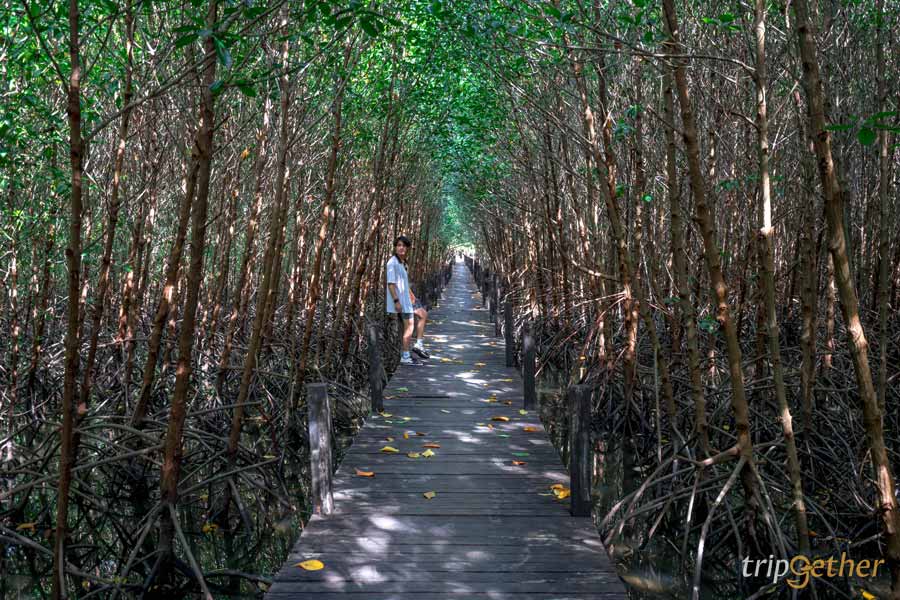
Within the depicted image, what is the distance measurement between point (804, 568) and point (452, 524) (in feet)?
6.52

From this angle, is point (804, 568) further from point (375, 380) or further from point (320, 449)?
point (375, 380)

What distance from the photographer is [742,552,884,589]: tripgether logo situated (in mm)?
3922

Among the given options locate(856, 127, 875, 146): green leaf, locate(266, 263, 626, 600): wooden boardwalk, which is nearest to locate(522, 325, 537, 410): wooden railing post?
locate(266, 263, 626, 600): wooden boardwalk

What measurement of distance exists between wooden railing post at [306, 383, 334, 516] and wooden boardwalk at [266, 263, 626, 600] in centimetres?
11

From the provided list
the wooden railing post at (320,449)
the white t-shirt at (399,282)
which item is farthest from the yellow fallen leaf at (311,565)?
the white t-shirt at (399,282)

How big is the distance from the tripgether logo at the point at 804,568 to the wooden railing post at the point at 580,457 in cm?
100

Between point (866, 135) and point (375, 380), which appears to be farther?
point (375, 380)

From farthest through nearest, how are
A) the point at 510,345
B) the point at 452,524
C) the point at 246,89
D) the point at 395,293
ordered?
the point at 510,345, the point at 395,293, the point at 452,524, the point at 246,89

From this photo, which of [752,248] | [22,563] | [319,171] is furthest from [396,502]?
[319,171]

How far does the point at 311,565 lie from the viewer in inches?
162

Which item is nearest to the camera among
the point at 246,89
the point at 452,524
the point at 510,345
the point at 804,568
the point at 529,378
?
the point at 246,89

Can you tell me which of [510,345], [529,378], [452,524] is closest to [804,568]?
[452,524]

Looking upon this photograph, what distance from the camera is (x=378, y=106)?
376 inches

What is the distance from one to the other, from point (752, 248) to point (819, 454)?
2166 mm
